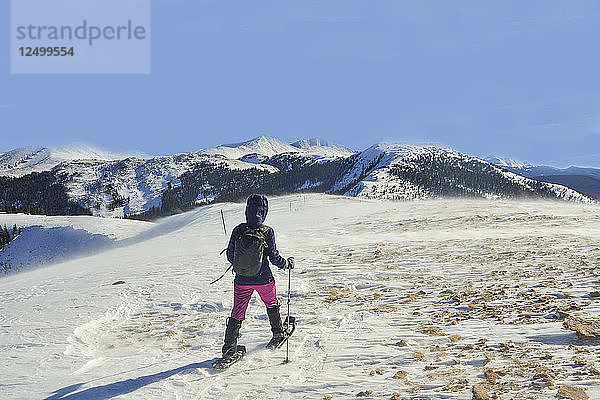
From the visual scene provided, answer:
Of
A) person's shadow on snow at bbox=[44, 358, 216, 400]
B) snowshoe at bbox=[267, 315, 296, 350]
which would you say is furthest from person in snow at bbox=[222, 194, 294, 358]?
person's shadow on snow at bbox=[44, 358, 216, 400]

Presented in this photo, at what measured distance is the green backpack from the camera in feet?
22.6

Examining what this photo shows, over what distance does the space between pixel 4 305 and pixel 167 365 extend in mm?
8862

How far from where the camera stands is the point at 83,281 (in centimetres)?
1545

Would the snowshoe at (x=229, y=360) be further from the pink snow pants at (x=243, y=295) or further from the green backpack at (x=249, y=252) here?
the green backpack at (x=249, y=252)

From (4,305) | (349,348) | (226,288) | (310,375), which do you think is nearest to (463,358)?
(349,348)

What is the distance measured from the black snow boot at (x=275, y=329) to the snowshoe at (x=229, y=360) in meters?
0.61

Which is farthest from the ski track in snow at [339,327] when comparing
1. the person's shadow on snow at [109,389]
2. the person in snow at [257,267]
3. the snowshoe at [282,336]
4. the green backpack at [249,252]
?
the green backpack at [249,252]

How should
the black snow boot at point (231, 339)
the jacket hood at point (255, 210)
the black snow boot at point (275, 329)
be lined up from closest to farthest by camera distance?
the black snow boot at point (231, 339)
the jacket hood at point (255, 210)
the black snow boot at point (275, 329)

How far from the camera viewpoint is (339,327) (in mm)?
8516

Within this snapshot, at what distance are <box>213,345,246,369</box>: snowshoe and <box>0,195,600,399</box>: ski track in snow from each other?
119 millimetres

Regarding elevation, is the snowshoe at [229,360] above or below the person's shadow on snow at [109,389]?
above

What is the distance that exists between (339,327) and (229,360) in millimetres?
2613

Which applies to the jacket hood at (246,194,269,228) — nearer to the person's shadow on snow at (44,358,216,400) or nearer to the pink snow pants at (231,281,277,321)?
the pink snow pants at (231,281,277,321)

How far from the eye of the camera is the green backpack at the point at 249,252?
689 centimetres
